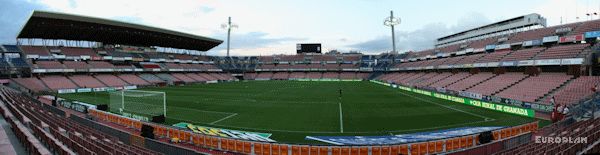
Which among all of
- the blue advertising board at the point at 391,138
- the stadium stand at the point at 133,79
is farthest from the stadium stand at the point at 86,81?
the blue advertising board at the point at 391,138

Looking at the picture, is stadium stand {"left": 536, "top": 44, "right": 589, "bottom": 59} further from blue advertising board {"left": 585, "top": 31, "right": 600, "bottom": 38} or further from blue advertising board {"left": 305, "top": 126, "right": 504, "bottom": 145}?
blue advertising board {"left": 305, "top": 126, "right": 504, "bottom": 145}

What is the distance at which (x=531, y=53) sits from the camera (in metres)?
42.0

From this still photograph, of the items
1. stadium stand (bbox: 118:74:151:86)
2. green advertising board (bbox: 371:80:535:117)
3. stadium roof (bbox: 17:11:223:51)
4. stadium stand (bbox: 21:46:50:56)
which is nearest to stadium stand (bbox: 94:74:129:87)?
stadium stand (bbox: 118:74:151:86)

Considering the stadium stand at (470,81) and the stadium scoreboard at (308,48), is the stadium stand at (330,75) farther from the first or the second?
the stadium stand at (470,81)

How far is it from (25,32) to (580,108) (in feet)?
241

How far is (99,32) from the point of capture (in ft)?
208

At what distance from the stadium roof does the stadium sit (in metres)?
0.25

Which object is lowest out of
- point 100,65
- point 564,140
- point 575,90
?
point 564,140

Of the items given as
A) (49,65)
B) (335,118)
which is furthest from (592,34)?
(49,65)

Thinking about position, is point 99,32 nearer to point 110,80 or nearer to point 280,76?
point 110,80

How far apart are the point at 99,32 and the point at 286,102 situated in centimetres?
4693

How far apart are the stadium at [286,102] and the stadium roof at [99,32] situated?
252 mm

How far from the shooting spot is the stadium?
1418cm

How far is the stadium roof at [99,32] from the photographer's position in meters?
52.2
